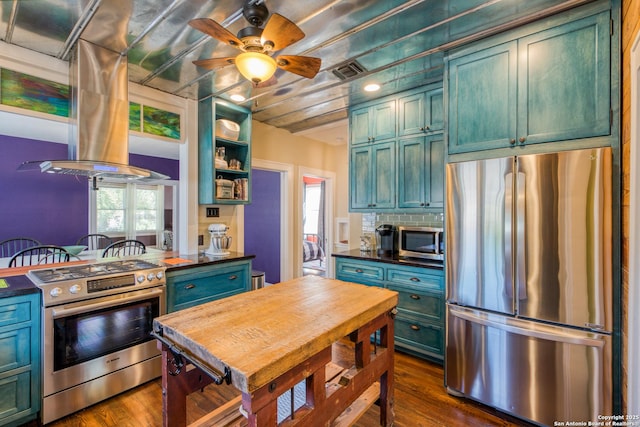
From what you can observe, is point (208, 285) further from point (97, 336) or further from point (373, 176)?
point (373, 176)

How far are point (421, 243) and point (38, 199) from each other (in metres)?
6.19

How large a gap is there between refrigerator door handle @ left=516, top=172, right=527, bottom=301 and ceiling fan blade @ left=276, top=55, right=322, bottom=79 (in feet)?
4.91

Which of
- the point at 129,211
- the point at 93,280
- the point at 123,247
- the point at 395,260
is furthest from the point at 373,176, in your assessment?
the point at 129,211

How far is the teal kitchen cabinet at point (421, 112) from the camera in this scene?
9.61ft

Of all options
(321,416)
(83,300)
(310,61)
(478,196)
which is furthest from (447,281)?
(83,300)

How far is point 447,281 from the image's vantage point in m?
2.27

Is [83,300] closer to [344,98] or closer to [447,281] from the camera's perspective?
[447,281]

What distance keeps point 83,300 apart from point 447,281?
104 inches

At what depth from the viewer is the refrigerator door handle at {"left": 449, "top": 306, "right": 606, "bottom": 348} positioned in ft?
5.69

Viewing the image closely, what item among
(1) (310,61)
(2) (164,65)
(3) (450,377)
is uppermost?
(2) (164,65)

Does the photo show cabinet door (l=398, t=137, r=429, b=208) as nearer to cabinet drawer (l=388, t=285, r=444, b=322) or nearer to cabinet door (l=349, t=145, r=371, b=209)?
cabinet door (l=349, t=145, r=371, b=209)

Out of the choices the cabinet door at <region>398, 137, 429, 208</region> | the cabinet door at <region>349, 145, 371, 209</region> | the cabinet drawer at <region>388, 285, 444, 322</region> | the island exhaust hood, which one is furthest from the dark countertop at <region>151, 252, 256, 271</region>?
the cabinet door at <region>398, 137, 429, 208</region>

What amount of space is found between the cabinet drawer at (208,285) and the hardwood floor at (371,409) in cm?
69

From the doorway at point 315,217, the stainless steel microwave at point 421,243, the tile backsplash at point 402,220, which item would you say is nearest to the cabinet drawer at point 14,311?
the stainless steel microwave at point 421,243
